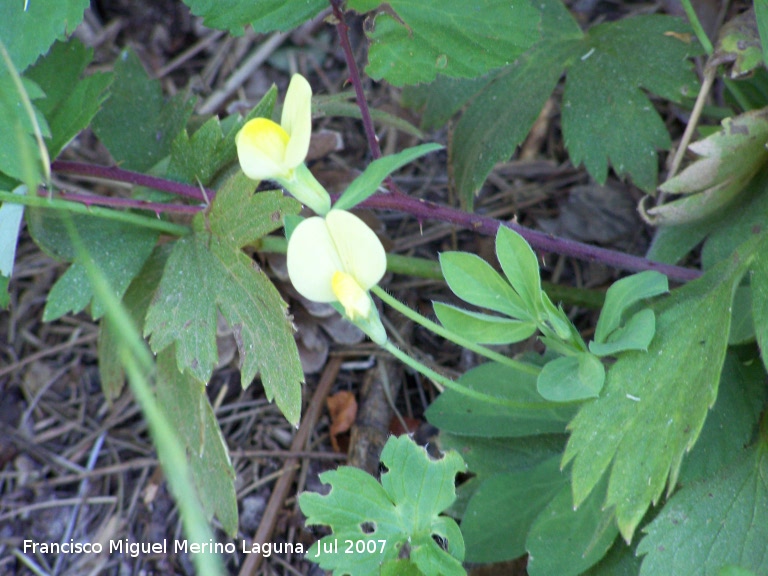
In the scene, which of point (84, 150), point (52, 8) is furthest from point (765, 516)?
point (84, 150)

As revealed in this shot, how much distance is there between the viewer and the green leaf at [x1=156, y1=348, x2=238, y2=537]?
1267mm

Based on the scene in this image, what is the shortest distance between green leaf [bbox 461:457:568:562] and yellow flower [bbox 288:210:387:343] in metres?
0.53

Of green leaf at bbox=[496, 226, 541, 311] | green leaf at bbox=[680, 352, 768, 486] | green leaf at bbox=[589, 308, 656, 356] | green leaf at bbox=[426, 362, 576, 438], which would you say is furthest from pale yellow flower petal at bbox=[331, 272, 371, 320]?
green leaf at bbox=[680, 352, 768, 486]

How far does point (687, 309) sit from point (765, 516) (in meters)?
0.35

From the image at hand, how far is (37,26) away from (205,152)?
Answer: 353 mm

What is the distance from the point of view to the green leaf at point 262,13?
121cm

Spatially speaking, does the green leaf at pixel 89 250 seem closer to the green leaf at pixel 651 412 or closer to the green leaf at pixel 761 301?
the green leaf at pixel 651 412

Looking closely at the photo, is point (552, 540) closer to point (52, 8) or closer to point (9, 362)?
point (52, 8)

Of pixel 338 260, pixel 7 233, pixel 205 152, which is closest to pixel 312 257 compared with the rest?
pixel 338 260

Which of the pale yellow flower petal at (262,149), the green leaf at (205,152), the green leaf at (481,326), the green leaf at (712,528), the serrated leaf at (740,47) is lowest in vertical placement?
the green leaf at (712,528)

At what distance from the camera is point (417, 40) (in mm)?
1212

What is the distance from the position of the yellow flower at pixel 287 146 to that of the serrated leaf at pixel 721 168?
726 mm

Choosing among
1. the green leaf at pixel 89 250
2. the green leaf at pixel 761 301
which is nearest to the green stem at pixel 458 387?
the green leaf at pixel 761 301

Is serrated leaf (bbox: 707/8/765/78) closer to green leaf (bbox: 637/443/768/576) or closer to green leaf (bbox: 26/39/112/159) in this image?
green leaf (bbox: 637/443/768/576)
